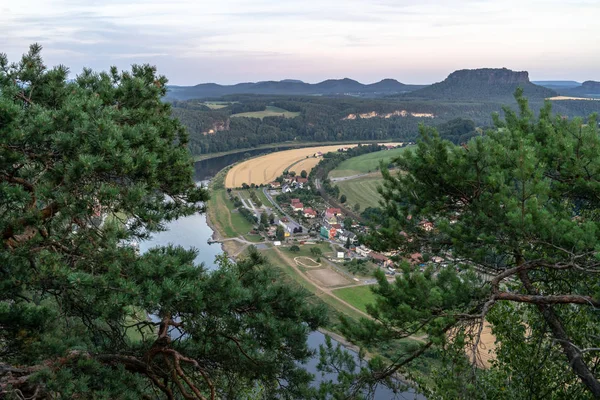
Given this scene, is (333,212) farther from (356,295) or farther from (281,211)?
(356,295)

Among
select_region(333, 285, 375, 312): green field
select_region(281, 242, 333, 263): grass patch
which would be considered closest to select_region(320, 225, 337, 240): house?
select_region(281, 242, 333, 263): grass patch

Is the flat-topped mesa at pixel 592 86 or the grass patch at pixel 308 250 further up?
the flat-topped mesa at pixel 592 86

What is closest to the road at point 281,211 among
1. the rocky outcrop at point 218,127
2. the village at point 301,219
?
the village at point 301,219

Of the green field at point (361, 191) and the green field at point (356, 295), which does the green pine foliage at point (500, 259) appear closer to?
the green field at point (356, 295)

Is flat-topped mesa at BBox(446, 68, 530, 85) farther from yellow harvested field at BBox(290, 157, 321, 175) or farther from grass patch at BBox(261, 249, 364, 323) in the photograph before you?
grass patch at BBox(261, 249, 364, 323)

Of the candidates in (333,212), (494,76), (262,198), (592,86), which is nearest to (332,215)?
(333,212)

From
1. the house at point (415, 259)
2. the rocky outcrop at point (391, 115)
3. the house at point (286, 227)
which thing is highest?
the rocky outcrop at point (391, 115)
